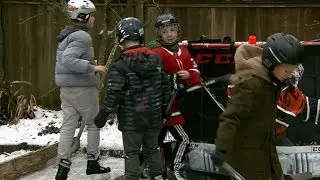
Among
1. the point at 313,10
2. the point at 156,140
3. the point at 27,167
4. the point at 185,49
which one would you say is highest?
the point at 313,10

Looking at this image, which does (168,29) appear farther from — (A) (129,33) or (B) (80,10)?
(B) (80,10)

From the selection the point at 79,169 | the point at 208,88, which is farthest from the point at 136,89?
the point at 79,169

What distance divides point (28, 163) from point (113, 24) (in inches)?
120

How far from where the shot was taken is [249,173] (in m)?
3.44

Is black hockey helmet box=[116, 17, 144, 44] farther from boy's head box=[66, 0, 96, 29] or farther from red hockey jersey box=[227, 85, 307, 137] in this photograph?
red hockey jersey box=[227, 85, 307, 137]

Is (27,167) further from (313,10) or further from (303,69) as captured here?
(313,10)

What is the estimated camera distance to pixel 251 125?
11.0ft

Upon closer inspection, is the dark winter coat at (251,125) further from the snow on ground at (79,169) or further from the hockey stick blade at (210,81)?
the snow on ground at (79,169)

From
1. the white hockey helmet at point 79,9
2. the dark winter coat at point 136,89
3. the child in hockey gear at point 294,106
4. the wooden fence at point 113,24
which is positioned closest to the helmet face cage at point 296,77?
the child in hockey gear at point 294,106

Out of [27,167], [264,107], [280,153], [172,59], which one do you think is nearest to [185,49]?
[172,59]

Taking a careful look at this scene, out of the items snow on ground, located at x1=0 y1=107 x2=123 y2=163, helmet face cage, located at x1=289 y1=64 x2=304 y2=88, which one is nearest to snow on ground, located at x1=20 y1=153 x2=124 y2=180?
snow on ground, located at x1=0 y1=107 x2=123 y2=163

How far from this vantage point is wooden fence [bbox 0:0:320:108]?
7625mm

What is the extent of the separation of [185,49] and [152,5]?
9.80 feet

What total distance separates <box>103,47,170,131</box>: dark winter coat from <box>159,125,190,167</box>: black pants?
0.41 metres
